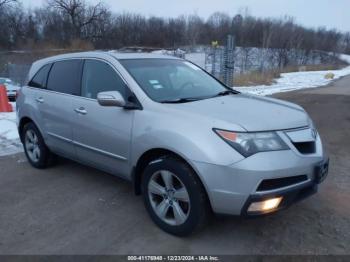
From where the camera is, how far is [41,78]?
17.4 feet

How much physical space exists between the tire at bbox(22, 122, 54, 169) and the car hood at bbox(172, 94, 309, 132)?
2.65 m

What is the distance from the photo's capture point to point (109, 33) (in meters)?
66.8

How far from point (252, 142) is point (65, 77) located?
112 inches

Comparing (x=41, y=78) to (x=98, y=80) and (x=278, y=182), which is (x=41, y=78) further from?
(x=278, y=182)

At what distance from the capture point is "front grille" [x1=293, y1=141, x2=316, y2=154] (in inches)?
128

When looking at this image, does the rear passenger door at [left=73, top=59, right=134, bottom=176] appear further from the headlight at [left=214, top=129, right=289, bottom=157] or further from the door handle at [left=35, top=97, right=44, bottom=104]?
the headlight at [left=214, top=129, right=289, bottom=157]

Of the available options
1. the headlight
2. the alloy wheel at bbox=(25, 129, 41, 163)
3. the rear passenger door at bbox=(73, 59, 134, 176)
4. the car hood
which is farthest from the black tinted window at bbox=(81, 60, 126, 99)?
the alloy wheel at bbox=(25, 129, 41, 163)

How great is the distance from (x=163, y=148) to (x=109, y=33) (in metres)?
66.8

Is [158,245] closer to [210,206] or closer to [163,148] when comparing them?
[210,206]

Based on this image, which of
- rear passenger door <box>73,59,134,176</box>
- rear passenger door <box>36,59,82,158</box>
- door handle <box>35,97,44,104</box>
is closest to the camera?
rear passenger door <box>73,59,134,176</box>

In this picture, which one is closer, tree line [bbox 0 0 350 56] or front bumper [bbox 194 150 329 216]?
front bumper [bbox 194 150 329 216]

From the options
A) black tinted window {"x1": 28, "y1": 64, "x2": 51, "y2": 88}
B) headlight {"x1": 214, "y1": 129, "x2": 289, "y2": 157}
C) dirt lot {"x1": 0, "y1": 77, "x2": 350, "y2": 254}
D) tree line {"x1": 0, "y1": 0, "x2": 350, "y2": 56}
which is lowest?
dirt lot {"x1": 0, "y1": 77, "x2": 350, "y2": 254}

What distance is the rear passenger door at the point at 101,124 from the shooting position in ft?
12.5

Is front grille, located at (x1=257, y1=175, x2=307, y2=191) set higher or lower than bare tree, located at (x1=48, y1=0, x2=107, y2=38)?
lower
